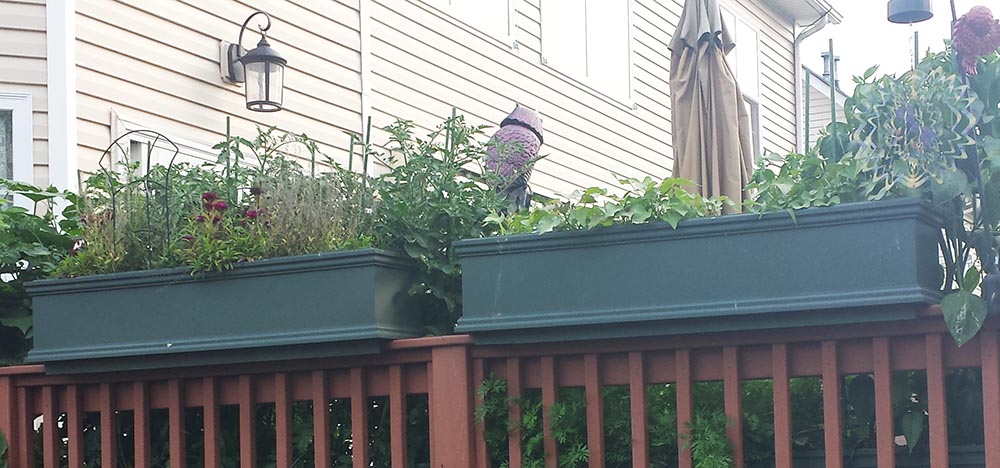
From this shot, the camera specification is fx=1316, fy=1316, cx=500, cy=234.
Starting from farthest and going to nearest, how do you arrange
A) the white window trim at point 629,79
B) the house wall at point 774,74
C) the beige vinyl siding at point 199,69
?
the house wall at point 774,74 < the white window trim at point 629,79 < the beige vinyl siding at point 199,69

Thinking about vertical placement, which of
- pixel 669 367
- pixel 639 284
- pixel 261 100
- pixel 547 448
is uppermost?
pixel 261 100

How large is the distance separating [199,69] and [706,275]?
4.85 metres

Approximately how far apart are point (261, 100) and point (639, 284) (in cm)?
452

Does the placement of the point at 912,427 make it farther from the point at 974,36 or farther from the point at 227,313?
the point at 227,313

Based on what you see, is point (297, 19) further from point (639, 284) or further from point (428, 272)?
point (639, 284)

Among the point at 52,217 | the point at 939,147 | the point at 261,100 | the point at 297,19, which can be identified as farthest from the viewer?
the point at 297,19

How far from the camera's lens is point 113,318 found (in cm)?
385

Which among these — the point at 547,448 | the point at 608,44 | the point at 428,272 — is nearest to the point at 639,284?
the point at 547,448

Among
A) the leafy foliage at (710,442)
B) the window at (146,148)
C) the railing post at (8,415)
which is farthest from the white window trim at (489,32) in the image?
the leafy foliage at (710,442)

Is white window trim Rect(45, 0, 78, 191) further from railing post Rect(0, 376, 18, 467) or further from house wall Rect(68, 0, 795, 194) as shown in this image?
railing post Rect(0, 376, 18, 467)

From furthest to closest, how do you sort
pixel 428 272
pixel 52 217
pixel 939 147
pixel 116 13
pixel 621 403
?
pixel 116 13 → pixel 52 217 → pixel 428 272 → pixel 621 403 → pixel 939 147

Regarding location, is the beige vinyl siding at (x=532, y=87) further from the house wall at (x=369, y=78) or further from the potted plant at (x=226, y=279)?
the potted plant at (x=226, y=279)

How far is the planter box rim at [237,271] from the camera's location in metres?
3.49

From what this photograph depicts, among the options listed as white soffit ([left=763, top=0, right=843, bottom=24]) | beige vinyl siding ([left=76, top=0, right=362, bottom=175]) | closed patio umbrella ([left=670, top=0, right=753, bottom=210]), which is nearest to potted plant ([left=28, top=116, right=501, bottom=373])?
closed patio umbrella ([left=670, top=0, right=753, bottom=210])
